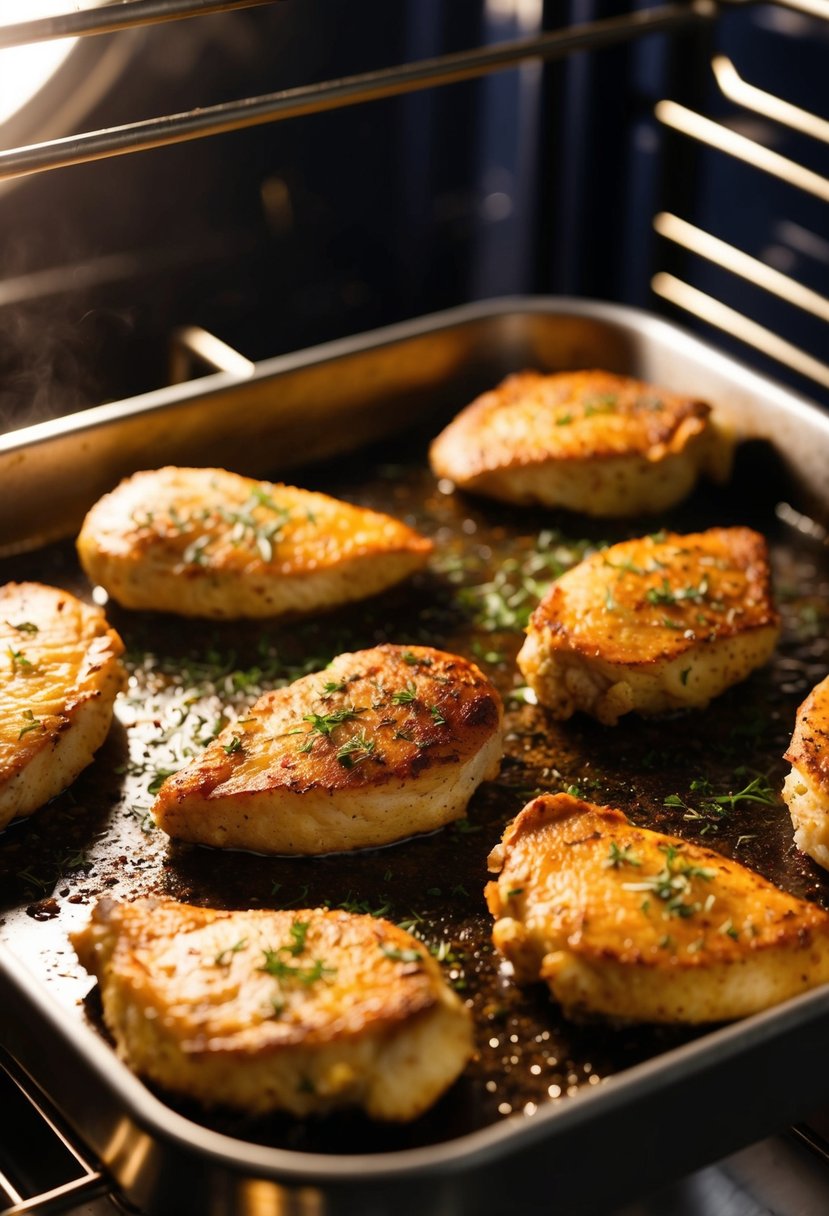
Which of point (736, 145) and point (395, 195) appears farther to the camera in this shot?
point (395, 195)

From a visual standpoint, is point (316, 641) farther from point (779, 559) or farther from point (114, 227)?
point (114, 227)

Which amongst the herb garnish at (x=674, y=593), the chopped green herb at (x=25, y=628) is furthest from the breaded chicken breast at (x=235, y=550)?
the herb garnish at (x=674, y=593)

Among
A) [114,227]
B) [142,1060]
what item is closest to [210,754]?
[142,1060]

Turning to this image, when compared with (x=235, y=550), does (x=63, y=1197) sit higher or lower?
lower

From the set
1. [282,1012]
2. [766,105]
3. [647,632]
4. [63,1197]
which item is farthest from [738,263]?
[63,1197]

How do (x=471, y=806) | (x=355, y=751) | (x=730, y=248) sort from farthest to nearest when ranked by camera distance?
(x=730, y=248) → (x=471, y=806) → (x=355, y=751)

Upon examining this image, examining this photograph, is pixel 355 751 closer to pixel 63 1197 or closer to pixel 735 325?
pixel 63 1197
